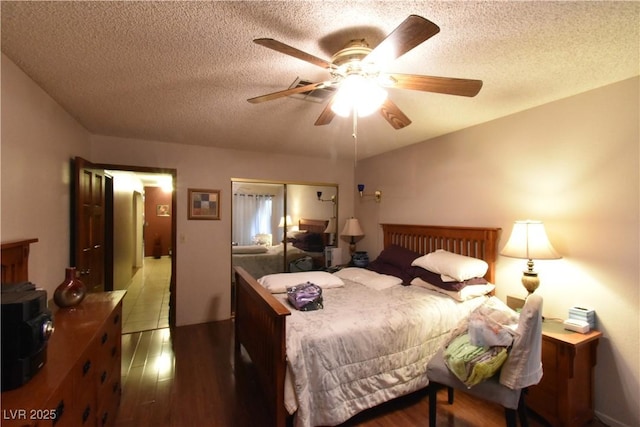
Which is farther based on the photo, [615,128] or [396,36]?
[615,128]

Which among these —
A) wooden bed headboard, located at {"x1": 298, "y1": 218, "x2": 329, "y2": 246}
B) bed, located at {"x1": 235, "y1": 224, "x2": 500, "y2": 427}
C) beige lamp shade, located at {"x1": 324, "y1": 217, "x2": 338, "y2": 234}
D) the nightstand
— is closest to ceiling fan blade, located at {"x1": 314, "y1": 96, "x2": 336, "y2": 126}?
bed, located at {"x1": 235, "y1": 224, "x2": 500, "y2": 427}

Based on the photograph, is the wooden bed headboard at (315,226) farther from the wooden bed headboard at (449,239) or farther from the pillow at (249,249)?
the wooden bed headboard at (449,239)

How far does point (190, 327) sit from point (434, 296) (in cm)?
295

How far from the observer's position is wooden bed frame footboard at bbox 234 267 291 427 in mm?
1775

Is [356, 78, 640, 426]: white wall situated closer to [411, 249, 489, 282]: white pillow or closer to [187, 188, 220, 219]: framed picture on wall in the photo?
[411, 249, 489, 282]: white pillow

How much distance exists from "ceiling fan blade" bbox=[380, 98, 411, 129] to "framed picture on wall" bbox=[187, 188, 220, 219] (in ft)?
8.84

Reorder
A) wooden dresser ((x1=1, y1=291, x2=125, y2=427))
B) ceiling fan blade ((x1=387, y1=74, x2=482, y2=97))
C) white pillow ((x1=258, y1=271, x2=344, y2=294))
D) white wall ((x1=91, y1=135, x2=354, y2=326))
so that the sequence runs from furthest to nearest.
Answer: white wall ((x1=91, y1=135, x2=354, y2=326))
white pillow ((x1=258, y1=271, x2=344, y2=294))
ceiling fan blade ((x1=387, y1=74, x2=482, y2=97))
wooden dresser ((x1=1, y1=291, x2=125, y2=427))

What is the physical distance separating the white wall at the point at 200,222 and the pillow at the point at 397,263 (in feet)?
6.51

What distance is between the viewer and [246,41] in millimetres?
1539

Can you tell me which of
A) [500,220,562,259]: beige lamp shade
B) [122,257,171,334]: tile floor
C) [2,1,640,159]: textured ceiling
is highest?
[2,1,640,159]: textured ceiling

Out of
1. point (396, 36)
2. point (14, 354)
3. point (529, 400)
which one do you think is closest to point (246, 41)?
point (396, 36)

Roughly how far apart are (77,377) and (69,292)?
80 centimetres

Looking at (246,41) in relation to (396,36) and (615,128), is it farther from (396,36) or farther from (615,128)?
(615,128)

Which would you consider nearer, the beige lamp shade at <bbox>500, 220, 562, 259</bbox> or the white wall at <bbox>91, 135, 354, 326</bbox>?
the beige lamp shade at <bbox>500, 220, 562, 259</bbox>
